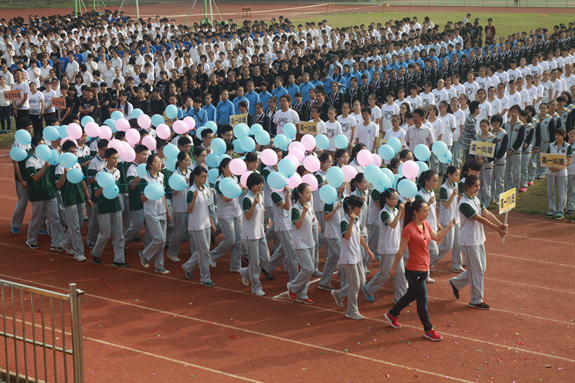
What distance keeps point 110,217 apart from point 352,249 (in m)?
4.39

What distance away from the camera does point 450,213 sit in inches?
404

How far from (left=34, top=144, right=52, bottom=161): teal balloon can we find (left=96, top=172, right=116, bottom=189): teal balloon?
3.72 feet

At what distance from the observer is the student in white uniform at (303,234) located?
883cm

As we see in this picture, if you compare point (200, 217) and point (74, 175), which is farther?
point (74, 175)

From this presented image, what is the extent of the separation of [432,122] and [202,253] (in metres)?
6.86

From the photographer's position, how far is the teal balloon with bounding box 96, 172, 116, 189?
9797 millimetres

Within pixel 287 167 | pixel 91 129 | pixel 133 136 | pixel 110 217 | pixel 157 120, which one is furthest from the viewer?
pixel 157 120

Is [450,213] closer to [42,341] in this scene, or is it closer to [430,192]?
[430,192]

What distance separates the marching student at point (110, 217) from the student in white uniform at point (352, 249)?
4028 millimetres

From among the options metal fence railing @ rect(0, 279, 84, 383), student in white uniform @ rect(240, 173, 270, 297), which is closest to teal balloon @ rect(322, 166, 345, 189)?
student in white uniform @ rect(240, 173, 270, 297)

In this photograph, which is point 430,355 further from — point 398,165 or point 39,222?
point 39,222

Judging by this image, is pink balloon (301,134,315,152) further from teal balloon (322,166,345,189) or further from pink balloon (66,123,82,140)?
pink balloon (66,123,82,140)

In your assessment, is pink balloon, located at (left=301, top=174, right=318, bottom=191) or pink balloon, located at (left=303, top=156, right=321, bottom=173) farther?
pink balloon, located at (left=303, top=156, right=321, bottom=173)

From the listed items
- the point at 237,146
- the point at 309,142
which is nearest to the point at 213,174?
the point at 237,146
